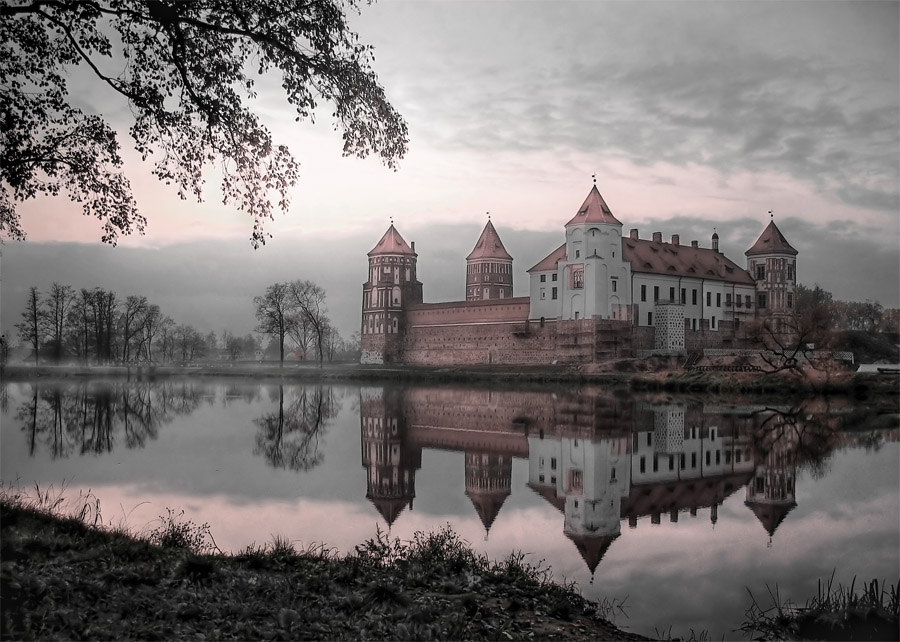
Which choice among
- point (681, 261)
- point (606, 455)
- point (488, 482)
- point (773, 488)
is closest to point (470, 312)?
point (681, 261)

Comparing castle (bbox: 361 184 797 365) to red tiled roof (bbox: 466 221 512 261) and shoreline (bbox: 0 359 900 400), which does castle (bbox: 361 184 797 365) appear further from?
red tiled roof (bbox: 466 221 512 261)

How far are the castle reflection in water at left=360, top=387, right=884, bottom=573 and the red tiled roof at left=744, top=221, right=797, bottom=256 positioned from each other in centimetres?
3918

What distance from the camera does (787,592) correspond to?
19.8ft

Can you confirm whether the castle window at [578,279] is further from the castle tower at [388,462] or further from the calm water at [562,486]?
the calm water at [562,486]

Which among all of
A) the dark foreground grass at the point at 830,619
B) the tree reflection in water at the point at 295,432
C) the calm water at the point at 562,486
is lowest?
the tree reflection in water at the point at 295,432

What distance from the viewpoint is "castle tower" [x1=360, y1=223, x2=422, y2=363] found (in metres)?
64.2

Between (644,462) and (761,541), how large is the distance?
534 cm

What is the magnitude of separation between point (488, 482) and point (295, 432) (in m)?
7.89

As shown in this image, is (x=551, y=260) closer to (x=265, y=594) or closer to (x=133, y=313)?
(x=133, y=313)

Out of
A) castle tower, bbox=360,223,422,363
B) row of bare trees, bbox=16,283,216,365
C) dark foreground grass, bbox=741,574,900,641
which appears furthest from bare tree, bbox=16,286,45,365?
dark foreground grass, bbox=741,574,900,641

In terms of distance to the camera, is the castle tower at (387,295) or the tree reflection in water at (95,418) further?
the castle tower at (387,295)

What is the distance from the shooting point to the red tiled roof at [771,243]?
195 ft

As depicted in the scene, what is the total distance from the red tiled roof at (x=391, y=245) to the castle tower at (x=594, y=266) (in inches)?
754

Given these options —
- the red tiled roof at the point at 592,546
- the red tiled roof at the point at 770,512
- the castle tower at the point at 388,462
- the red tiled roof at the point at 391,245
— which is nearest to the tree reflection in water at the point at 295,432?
the castle tower at the point at 388,462
